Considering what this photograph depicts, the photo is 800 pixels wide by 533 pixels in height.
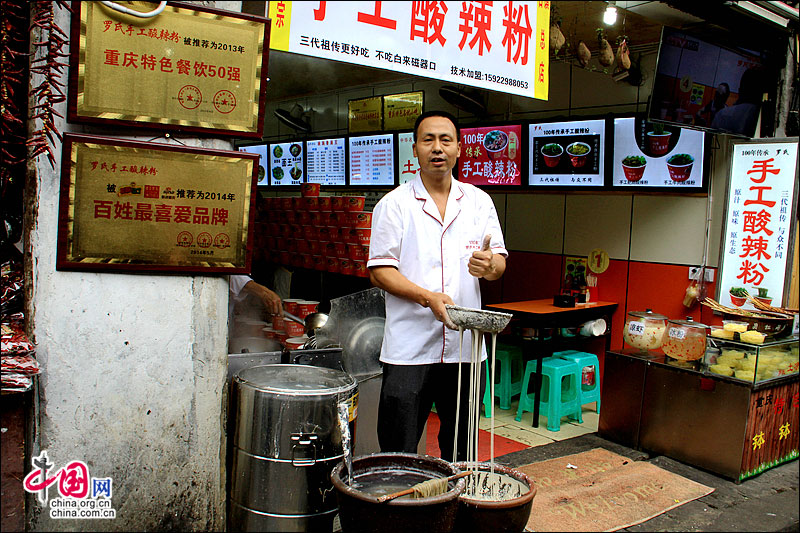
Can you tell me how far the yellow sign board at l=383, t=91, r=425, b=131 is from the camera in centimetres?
802

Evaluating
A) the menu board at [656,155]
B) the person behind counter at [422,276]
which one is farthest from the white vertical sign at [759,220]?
the person behind counter at [422,276]

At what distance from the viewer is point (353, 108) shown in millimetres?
8789

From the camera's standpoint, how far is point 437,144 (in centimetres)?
327

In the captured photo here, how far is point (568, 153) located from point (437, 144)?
355 centimetres

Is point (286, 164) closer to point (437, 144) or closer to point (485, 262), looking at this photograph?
point (437, 144)

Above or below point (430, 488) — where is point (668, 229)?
above

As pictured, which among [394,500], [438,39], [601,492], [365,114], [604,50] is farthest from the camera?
[365,114]

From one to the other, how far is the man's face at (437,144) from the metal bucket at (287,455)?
49.1 inches

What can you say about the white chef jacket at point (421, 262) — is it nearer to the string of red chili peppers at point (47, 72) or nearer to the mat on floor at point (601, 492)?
the mat on floor at point (601, 492)

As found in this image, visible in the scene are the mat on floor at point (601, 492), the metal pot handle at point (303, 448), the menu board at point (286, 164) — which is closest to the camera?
the metal pot handle at point (303, 448)

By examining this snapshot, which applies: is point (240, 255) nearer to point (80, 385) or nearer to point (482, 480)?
point (80, 385)

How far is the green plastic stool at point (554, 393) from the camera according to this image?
580cm

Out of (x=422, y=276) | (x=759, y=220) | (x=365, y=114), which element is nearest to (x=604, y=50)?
(x=759, y=220)

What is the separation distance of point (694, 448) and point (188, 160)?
4.23m
